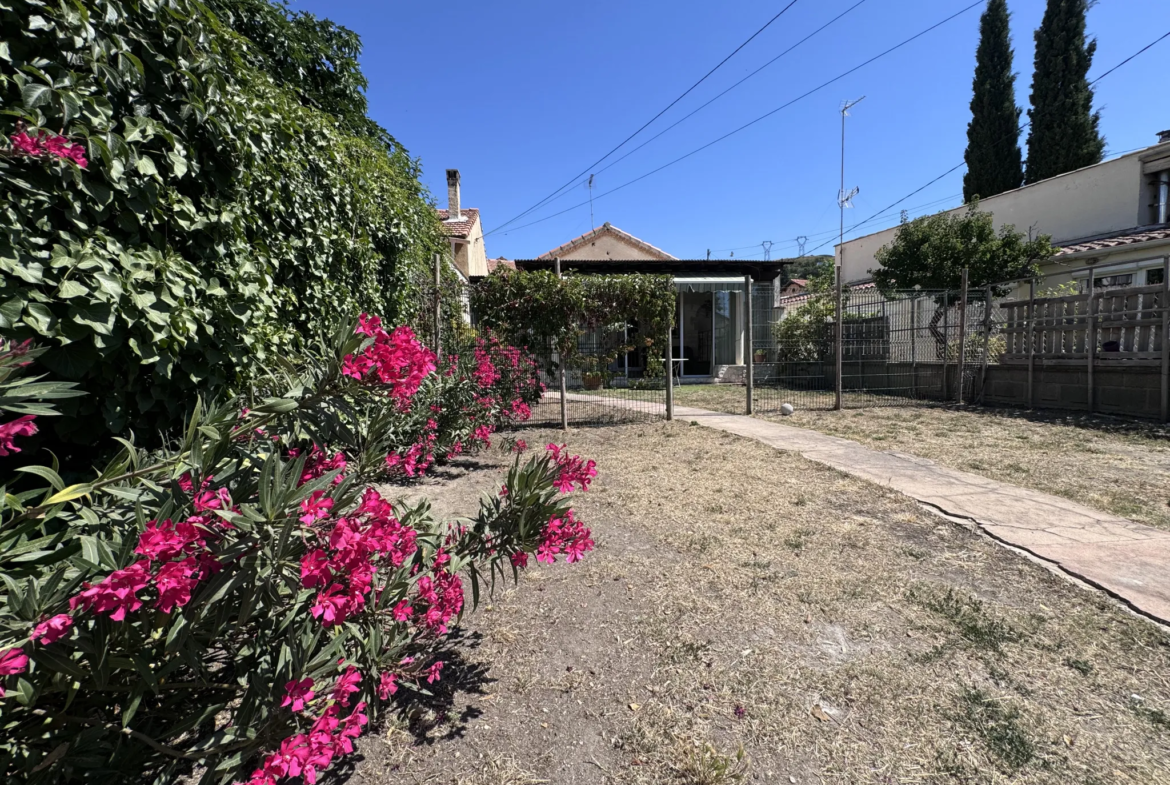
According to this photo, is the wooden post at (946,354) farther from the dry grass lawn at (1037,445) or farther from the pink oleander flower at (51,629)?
the pink oleander flower at (51,629)

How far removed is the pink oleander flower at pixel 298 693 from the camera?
1269mm

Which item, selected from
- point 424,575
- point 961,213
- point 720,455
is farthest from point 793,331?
point 424,575

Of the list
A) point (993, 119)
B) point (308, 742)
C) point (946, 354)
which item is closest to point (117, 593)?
point (308, 742)

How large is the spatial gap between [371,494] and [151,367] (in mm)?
1348

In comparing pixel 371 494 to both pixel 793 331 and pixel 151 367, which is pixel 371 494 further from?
pixel 793 331

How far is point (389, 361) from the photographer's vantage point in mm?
1373

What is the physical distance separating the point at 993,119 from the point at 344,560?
32.9 metres

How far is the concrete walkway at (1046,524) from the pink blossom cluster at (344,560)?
337cm

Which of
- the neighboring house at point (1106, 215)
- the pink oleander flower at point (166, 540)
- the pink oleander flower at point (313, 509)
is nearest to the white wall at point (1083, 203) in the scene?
the neighboring house at point (1106, 215)

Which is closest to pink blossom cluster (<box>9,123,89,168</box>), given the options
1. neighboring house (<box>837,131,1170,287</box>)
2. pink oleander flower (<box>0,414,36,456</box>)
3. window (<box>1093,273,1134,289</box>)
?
pink oleander flower (<box>0,414,36,456</box>)

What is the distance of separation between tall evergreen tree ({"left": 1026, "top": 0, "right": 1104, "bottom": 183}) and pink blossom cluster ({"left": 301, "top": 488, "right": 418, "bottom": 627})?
30643mm

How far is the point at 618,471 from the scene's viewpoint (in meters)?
5.39

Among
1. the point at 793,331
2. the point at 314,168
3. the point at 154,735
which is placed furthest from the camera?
the point at 793,331

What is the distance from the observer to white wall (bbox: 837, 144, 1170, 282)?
46.9 feet
